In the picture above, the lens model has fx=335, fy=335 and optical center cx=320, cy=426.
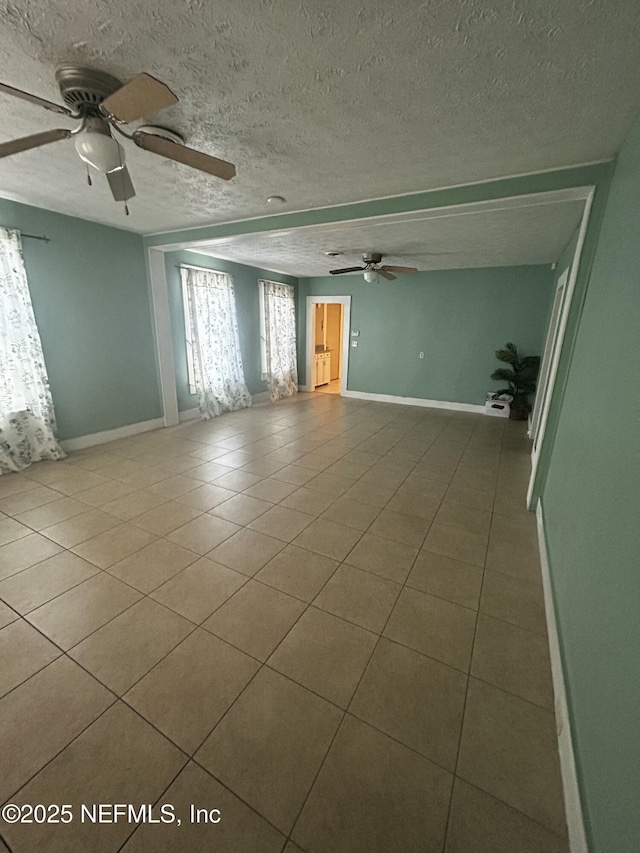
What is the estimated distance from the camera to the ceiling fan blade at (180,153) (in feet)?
4.80

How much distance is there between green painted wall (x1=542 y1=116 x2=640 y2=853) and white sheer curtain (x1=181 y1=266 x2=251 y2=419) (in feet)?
14.9

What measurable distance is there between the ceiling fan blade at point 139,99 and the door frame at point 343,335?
5546 mm

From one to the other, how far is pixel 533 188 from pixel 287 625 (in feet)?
9.97

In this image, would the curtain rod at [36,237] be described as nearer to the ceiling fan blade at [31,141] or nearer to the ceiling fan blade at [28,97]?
the ceiling fan blade at [31,141]

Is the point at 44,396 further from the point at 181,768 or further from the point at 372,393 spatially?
the point at 372,393

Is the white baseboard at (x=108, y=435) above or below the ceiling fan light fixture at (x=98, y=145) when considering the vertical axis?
below

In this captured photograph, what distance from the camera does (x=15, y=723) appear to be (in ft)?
3.98

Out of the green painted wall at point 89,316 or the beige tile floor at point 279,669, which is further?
the green painted wall at point 89,316

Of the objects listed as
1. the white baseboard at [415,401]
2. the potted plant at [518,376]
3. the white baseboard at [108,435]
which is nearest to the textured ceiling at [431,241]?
the potted plant at [518,376]

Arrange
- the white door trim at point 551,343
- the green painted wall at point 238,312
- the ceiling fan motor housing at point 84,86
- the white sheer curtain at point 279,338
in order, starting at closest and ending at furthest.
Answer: the ceiling fan motor housing at point 84,86 → the white door trim at point 551,343 → the green painted wall at point 238,312 → the white sheer curtain at point 279,338

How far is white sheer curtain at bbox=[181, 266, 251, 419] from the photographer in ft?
16.1

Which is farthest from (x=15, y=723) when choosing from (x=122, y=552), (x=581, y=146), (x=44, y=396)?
(x=581, y=146)

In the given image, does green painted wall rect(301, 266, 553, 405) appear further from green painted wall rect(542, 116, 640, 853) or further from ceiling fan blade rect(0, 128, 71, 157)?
ceiling fan blade rect(0, 128, 71, 157)

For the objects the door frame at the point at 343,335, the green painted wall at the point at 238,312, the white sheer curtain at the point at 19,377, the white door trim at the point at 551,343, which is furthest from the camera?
the door frame at the point at 343,335
